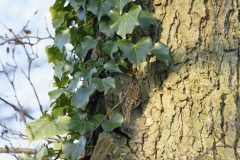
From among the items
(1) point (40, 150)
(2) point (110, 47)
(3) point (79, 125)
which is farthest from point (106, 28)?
(1) point (40, 150)

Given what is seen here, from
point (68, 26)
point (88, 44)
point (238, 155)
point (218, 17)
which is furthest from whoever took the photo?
point (68, 26)

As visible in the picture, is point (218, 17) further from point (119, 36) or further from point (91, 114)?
point (91, 114)

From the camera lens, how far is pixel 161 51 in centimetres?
128

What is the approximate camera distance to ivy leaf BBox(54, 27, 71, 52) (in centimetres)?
150

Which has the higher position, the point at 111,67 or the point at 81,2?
the point at 81,2

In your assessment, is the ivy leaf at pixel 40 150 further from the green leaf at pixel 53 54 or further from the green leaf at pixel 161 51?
the green leaf at pixel 161 51

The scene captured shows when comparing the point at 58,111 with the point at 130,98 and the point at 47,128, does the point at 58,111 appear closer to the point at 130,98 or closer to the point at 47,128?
the point at 47,128

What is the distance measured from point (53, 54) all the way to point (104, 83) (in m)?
0.44

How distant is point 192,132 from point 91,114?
473 millimetres

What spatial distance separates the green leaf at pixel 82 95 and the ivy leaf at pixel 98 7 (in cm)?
28

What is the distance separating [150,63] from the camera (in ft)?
4.38

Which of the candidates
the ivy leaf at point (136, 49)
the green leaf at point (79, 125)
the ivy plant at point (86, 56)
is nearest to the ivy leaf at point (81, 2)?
the ivy plant at point (86, 56)

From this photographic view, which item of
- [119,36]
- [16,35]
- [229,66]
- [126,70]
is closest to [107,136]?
[126,70]

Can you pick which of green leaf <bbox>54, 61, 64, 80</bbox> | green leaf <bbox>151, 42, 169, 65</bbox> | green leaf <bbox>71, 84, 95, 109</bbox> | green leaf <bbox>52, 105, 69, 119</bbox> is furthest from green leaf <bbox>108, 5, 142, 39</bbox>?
green leaf <bbox>52, 105, 69, 119</bbox>
